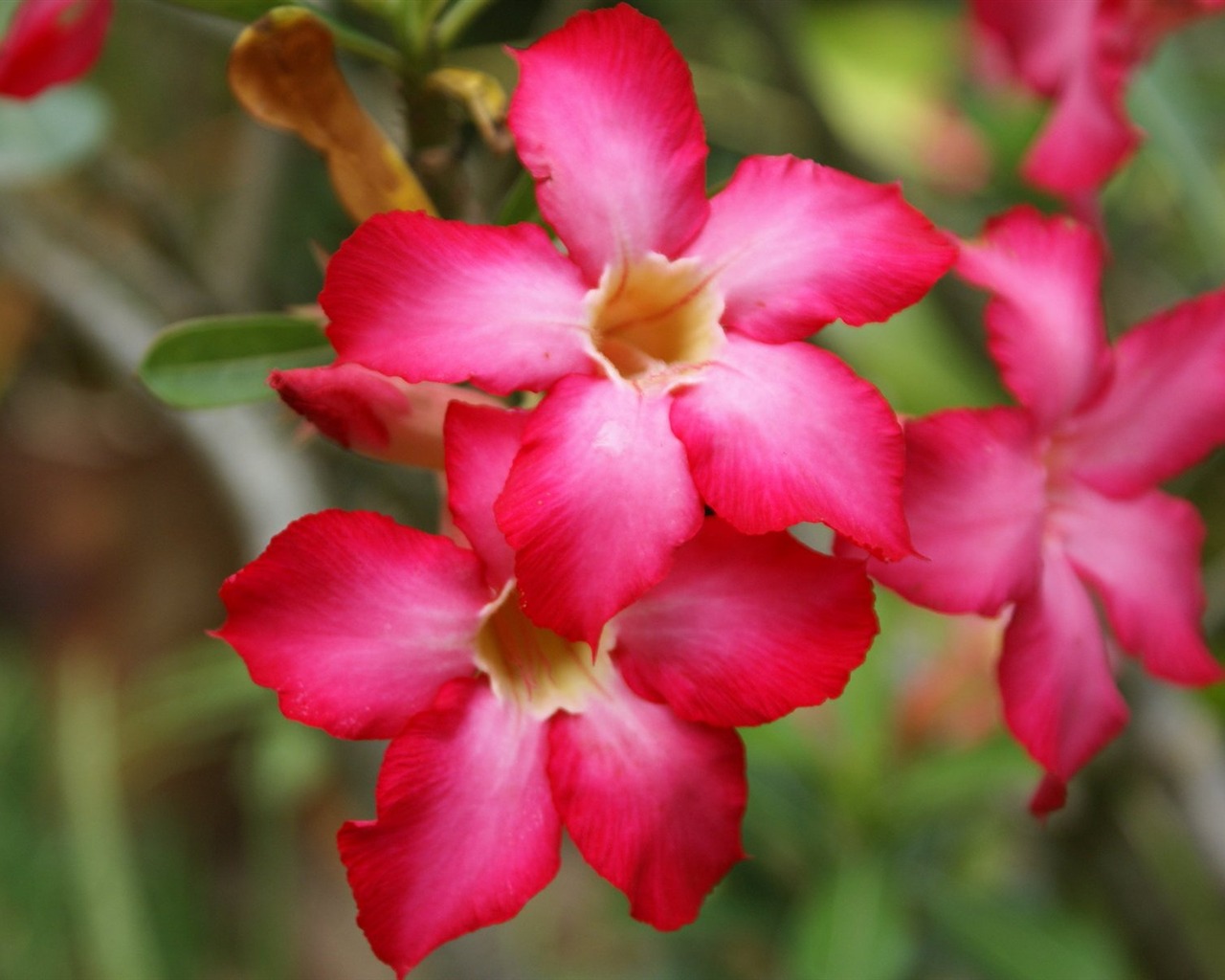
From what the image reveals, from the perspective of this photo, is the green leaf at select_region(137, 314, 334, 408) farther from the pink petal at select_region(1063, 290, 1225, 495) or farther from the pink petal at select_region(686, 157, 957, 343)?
the pink petal at select_region(1063, 290, 1225, 495)

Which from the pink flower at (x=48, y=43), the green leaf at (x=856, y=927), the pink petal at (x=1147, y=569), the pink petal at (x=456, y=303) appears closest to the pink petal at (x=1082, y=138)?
the pink petal at (x=1147, y=569)

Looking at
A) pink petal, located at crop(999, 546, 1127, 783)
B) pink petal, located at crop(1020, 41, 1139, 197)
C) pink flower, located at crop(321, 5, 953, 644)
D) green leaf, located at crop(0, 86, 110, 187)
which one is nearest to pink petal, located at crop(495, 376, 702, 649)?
pink flower, located at crop(321, 5, 953, 644)

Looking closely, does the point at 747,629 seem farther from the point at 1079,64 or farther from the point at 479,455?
the point at 1079,64

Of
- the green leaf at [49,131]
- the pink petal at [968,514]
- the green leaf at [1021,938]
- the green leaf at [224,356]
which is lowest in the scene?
the green leaf at [1021,938]

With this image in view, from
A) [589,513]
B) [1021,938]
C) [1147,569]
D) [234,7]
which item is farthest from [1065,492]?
[1021,938]

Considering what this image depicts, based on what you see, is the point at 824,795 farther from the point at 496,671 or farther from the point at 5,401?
the point at 5,401

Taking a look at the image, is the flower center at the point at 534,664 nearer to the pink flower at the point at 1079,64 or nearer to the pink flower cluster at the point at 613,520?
the pink flower cluster at the point at 613,520

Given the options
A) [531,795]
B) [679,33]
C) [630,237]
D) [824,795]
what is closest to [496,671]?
[531,795]
